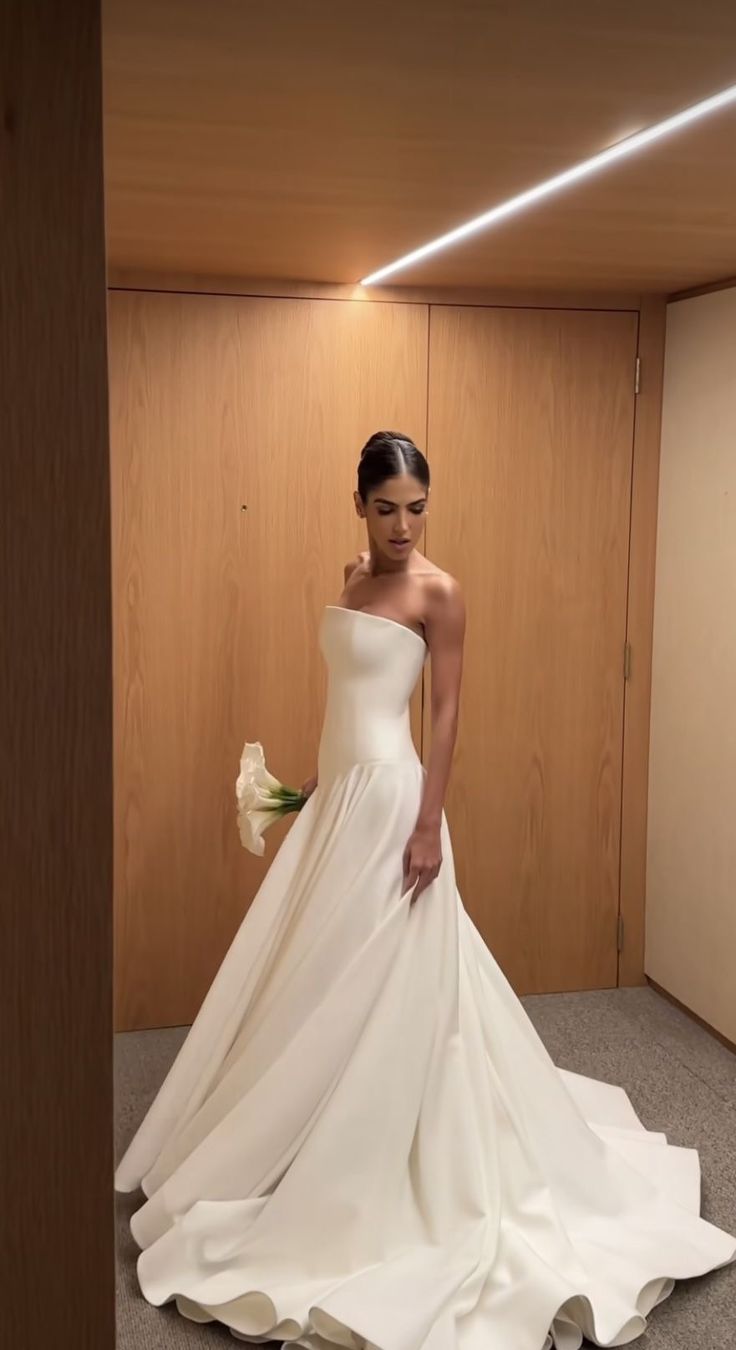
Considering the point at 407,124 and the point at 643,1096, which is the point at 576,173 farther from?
the point at 643,1096

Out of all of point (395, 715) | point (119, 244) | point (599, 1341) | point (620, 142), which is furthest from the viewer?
point (119, 244)

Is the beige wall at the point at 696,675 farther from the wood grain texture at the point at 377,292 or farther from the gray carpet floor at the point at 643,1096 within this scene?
the wood grain texture at the point at 377,292

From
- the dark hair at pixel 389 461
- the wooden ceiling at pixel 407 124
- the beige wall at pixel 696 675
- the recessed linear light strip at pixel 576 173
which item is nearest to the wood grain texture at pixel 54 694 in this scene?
the wooden ceiling at pixel 407 124

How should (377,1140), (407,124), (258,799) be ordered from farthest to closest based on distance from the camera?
(258,799) → (377,1140) → (407,124)

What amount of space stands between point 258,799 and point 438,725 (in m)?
0.58

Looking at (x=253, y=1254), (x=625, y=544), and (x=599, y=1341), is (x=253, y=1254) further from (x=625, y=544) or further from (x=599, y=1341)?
(x=625, y=544)

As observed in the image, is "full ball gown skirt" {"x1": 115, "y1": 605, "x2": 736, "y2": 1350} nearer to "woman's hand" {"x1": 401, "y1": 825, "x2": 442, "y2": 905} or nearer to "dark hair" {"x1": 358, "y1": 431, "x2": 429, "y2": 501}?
"woman's hand" {"x1": 401, "y1": 825, "x2": 442, "y2": 905}

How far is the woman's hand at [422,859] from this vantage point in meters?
3.00

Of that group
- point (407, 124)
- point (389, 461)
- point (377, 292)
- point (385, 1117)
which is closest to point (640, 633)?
point (377, 292)

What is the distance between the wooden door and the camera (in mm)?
4355

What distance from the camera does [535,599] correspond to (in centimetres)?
446

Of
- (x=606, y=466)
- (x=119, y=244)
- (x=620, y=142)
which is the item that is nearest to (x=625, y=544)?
(x=606, y=466)

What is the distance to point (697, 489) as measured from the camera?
427 cm

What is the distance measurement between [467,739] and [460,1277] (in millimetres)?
2040
